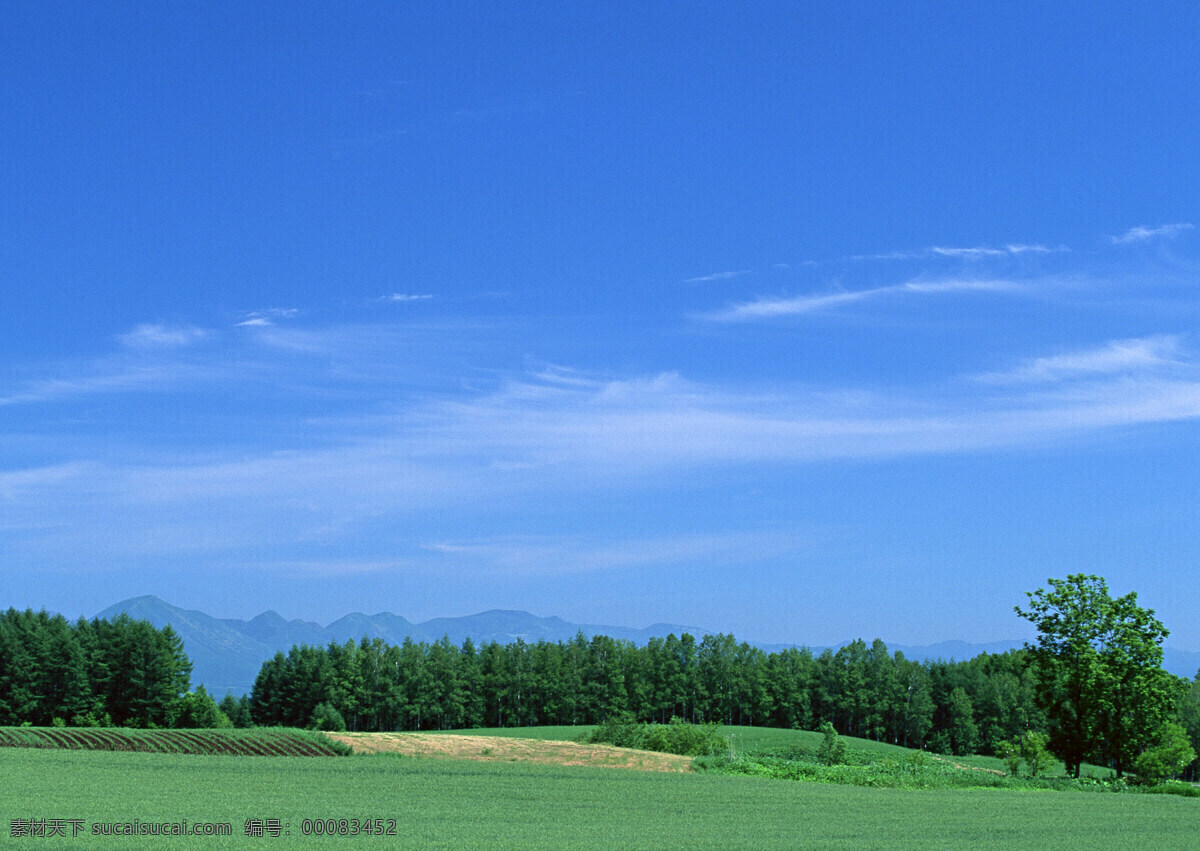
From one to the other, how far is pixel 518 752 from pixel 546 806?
2354 centimetres

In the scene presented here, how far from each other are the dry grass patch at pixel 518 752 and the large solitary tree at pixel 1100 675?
73.6ft

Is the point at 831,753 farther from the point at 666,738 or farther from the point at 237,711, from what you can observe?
the point at 237,711

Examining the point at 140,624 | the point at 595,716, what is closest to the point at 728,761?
the point at 595,716

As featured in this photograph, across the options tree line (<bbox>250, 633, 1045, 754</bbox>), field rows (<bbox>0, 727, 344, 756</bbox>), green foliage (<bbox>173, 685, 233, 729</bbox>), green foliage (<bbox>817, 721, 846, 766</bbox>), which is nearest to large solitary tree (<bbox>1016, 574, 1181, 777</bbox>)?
green foliage (<bbox>817, 721, 846, 766</bbox>)

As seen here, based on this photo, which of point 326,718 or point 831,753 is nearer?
point 831,753

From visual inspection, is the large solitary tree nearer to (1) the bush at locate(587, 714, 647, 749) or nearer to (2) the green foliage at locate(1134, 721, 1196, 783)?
(2) the green foliage at locate(1134, 721, 1196, 783)

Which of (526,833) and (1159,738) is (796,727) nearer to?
(1159,738)

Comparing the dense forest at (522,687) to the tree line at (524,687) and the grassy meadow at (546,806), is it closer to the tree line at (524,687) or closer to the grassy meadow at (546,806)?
the tree line at (524,687)

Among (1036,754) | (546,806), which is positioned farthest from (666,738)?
(546,806)

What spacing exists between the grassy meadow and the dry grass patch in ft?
17.4

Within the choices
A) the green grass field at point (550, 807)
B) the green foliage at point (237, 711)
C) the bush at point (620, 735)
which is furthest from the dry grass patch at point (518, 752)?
the green foliage at point (237, 711)

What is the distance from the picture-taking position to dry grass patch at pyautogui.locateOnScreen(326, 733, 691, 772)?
5462cm

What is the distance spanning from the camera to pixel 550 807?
34875 millimetres

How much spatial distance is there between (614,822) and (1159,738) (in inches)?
1540
